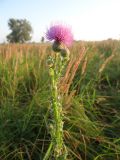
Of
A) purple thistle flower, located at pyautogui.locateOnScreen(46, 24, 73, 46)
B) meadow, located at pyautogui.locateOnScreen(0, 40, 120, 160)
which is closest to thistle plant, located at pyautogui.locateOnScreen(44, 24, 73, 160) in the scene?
purple thistle flower, located at pyautogui.locateOnScreen(46, 24, 73, 46)

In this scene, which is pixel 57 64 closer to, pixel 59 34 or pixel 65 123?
pixel 59 34

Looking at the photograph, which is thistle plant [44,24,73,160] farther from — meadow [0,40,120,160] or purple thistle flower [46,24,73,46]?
meadow [0,40,120,160]

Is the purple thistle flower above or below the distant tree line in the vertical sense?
above

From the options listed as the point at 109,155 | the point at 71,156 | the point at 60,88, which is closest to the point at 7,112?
the point at 60,88

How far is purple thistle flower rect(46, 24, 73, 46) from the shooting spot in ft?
6.64

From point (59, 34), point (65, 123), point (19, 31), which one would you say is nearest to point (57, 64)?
point (59, 34)

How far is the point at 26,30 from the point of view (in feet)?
158

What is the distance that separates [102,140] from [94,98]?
2.25 ft

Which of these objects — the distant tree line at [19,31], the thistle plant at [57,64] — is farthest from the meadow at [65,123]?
the distant tree line at [19,31]

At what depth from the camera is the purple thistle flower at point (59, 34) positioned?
203 centimetres

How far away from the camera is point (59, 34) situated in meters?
2.03

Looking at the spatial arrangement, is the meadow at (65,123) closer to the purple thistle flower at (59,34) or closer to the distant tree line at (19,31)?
the purple thistle flower at (59,34)

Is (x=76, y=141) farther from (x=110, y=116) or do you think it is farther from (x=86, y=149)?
(x=110, y=116)

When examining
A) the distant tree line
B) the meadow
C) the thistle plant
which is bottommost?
the distant tree line
